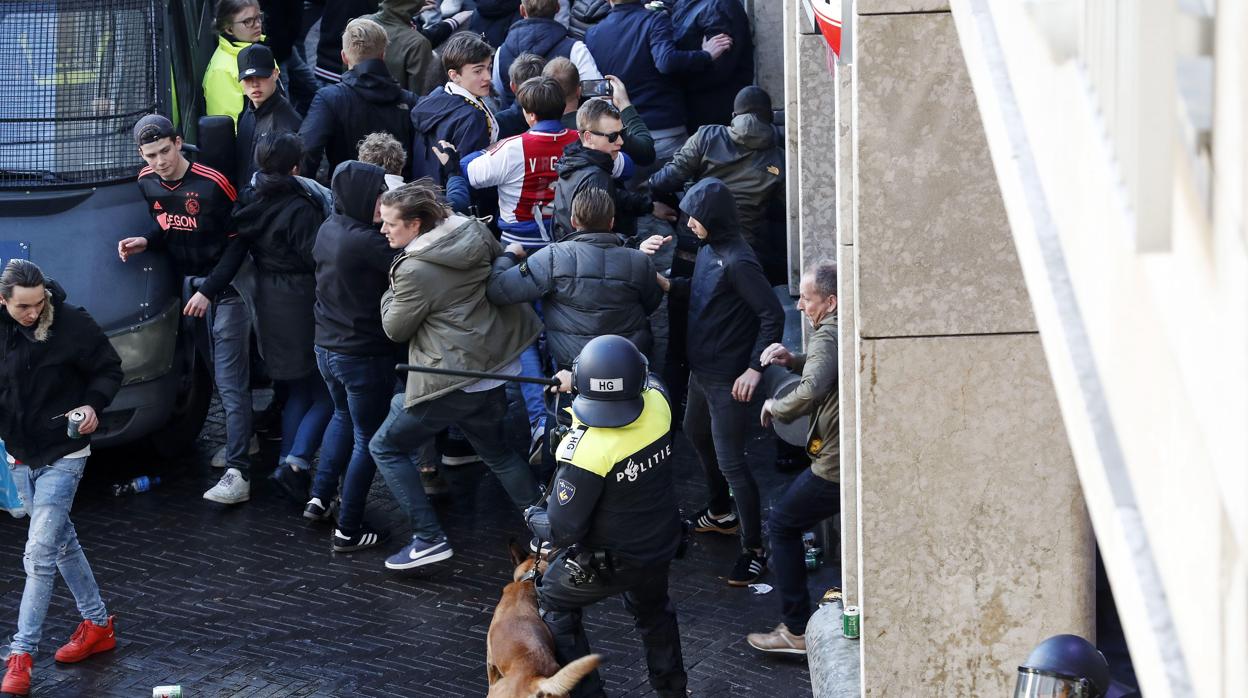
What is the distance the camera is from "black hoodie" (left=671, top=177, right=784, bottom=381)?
7465 mm

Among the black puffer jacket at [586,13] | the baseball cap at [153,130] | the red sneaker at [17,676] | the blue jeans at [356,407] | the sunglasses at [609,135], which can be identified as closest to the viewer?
the red sneaker at [17,676]

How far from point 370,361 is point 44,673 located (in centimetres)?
207

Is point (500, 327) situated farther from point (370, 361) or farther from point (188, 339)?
point (188, 339)

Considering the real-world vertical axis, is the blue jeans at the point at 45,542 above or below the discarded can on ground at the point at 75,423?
below

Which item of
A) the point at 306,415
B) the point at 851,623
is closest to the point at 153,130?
the point at 306,415

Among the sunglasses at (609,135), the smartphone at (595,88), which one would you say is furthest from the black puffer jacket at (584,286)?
the smartphone at (595,88)

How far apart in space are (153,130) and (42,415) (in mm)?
2080

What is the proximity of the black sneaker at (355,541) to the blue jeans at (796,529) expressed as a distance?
89.7 inches

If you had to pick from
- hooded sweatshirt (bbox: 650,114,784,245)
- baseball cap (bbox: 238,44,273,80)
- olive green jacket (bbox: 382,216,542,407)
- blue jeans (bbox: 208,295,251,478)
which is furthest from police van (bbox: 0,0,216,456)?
hooded sweatshirt (bbox: 650,114,784,245)

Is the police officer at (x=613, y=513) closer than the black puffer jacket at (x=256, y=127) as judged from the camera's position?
Yes

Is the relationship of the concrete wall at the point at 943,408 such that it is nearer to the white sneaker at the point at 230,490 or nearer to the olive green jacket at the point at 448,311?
the olive green jacket at the point at 448,311

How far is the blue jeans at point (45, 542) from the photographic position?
23.4ft

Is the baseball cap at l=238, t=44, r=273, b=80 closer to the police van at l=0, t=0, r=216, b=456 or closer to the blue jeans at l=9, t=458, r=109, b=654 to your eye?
the police van at l=0, t=0, r=216, b=456

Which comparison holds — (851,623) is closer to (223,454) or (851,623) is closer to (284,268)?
(284,268)
